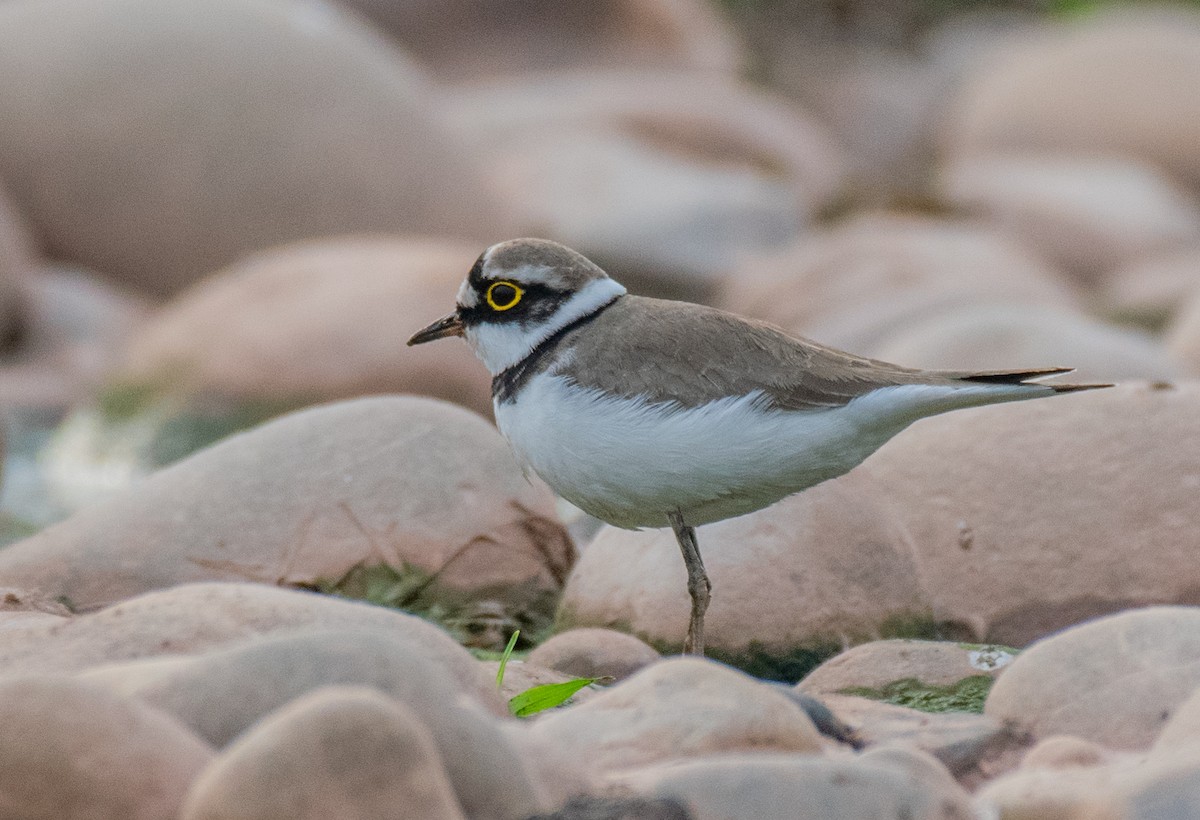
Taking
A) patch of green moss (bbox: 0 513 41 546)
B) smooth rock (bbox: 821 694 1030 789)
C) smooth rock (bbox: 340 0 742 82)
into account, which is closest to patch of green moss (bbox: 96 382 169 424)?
patch of green moss (bbox: 0 513 41 546)

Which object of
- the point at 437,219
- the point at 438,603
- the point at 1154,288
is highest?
the point at 438,603

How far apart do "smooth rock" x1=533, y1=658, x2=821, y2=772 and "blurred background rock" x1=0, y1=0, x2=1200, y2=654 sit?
173cm

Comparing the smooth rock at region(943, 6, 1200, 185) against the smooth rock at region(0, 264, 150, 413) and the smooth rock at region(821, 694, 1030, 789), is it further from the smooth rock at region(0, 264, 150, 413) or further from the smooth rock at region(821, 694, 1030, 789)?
the smooth rock at region(821, 694, 1030, 789)

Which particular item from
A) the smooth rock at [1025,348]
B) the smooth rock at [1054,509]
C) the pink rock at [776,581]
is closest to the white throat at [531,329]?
the pink rock at [776,581]

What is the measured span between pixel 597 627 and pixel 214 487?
1.48m

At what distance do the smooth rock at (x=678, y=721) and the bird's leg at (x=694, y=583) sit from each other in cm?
102

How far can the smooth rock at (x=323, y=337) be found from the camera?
35.9 feet

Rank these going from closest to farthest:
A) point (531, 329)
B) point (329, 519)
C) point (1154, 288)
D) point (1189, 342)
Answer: point (531, 329) → point (329, 519) → point (1189, 342) → point (1154, 288)

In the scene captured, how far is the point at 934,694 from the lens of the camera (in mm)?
4754

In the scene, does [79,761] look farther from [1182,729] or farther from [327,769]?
[1182,729]

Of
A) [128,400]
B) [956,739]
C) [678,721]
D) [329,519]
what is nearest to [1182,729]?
[956,739]

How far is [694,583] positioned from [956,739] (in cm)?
103

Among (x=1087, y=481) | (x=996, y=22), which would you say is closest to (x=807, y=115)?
(x=996, y=22)

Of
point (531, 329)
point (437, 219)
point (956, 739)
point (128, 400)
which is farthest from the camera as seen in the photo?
point (437, 219)
